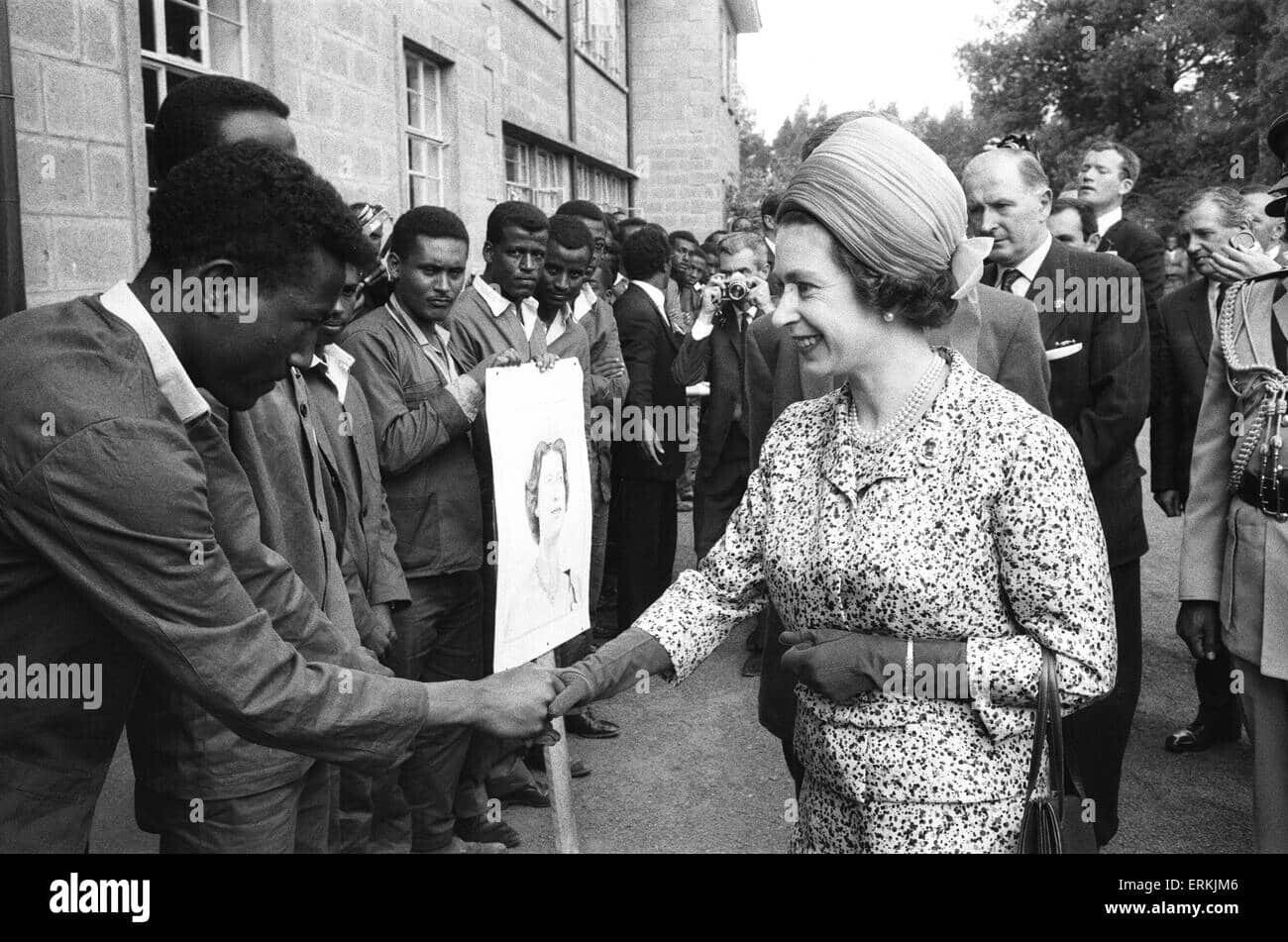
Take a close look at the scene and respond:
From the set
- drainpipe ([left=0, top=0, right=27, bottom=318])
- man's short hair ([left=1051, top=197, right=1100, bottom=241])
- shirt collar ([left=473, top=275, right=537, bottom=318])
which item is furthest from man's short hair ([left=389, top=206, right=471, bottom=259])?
man's short hair ([left=1051, top=197, right=1100, bottom=241])

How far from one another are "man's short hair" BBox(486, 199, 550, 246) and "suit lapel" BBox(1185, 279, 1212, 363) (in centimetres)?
316

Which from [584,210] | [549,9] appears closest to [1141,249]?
[584,210]

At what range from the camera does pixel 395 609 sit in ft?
13.2

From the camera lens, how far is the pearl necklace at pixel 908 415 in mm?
2221

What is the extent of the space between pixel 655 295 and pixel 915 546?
544cm

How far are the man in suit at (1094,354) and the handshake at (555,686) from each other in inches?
92.8

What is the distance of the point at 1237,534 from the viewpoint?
3189 mm

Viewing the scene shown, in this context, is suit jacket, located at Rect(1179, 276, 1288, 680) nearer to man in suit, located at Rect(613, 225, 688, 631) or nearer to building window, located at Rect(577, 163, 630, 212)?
man in suit, located at Rect(613, 225, 688, 631)

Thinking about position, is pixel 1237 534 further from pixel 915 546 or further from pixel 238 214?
pixel 238 214

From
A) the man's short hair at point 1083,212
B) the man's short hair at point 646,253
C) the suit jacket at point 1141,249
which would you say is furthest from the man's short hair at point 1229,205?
the man's short hair at point 646,253

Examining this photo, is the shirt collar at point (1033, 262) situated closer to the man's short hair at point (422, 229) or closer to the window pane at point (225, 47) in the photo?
the man's short hair at point (422, 229)
